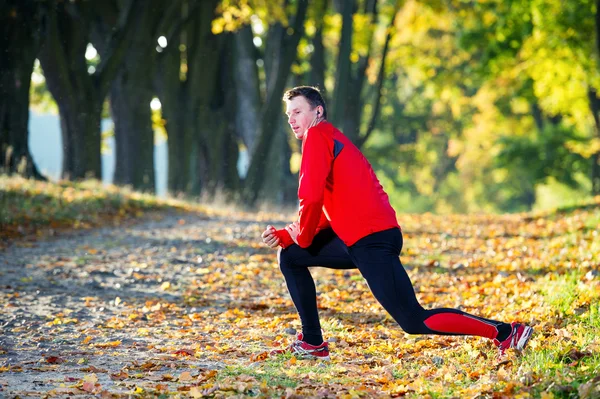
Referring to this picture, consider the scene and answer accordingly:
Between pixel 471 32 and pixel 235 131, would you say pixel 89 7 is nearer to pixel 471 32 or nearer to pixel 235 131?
pixel 235 131

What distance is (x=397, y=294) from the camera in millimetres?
5188

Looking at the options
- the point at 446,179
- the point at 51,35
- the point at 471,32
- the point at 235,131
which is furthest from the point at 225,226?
the point at 446,179

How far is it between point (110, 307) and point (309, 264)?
3196 millimetres

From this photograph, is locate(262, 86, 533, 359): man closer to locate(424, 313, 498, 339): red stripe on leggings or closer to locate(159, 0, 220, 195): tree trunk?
locate(424, 313, 498, 339): red stripe on leggings

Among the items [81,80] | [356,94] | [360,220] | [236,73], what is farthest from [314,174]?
[236,73]

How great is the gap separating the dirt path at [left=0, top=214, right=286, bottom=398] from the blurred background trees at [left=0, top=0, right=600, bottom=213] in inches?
209

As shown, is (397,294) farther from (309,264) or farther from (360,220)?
(309,264)

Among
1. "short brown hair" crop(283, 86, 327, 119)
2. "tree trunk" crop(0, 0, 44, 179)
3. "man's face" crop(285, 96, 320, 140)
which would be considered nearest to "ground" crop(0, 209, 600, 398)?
"man's face" crop(285, 96, 320, 140)

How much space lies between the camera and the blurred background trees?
1850cm

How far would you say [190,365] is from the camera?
18.3ft

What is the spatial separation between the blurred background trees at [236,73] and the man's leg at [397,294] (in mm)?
12605

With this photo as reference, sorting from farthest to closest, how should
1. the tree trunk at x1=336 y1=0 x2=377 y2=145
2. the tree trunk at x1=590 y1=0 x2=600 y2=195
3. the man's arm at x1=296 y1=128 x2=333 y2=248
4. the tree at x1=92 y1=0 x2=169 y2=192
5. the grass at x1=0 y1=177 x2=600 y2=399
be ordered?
the tree trunk at x1=336 y1=0 x2=377 y2=145 < the tree at x1=92 y1=0 x2=169 y2=192 < the tree trunk at x1=590 y1=0 x2=600 y2=195 < the man's arm at x1=296 y1=128 x2=333 y2=248 < the grass at x1=0 y1=177 x2=600 y2=399

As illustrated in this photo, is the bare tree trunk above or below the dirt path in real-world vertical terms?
above

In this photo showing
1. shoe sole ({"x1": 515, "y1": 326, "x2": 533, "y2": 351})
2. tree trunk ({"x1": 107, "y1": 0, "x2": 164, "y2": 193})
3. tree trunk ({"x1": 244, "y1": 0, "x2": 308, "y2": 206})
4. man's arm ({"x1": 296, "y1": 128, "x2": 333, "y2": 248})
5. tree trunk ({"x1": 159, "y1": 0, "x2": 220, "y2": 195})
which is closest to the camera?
man's arm ({"x1": 296, "y1": 128, "x2": 333, "y2": 248})
